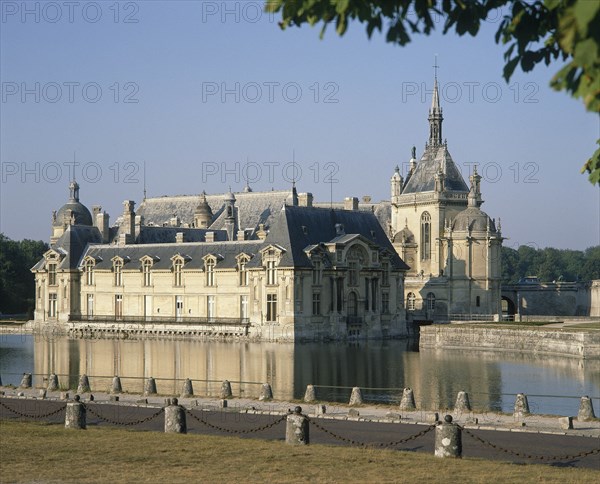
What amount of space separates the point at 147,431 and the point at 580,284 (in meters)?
76.5

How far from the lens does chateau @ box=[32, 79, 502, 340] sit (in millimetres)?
79188

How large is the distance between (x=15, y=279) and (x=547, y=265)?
93724 mm

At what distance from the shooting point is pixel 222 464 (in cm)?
2145

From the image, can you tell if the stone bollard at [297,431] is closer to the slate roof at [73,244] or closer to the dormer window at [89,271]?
the dormer window at [89,271]

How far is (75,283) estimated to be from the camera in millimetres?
95938

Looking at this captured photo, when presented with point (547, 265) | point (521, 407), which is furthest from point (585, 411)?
point (547, 265)

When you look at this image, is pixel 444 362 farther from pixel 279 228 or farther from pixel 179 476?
pixel 179 476

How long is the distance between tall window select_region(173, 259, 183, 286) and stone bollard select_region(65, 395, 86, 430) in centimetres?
6054

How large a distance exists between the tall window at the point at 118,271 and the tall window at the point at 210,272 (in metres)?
9.77

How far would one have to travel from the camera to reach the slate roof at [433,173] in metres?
98.6

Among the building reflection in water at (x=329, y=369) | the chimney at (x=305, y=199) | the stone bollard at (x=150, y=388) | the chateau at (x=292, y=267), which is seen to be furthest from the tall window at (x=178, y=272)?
the stone bollard at (x=150, y=388)

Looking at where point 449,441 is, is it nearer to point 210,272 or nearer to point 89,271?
point 210,272

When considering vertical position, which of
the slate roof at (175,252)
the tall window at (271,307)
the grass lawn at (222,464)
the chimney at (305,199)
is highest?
the chimney at (305,199)

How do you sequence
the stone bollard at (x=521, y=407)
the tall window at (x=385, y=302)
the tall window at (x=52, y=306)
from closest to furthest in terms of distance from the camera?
the stone bollard at (x=521, y=407), the tall window at (x=385, y=302), the tall window at (x=52, y=306)
